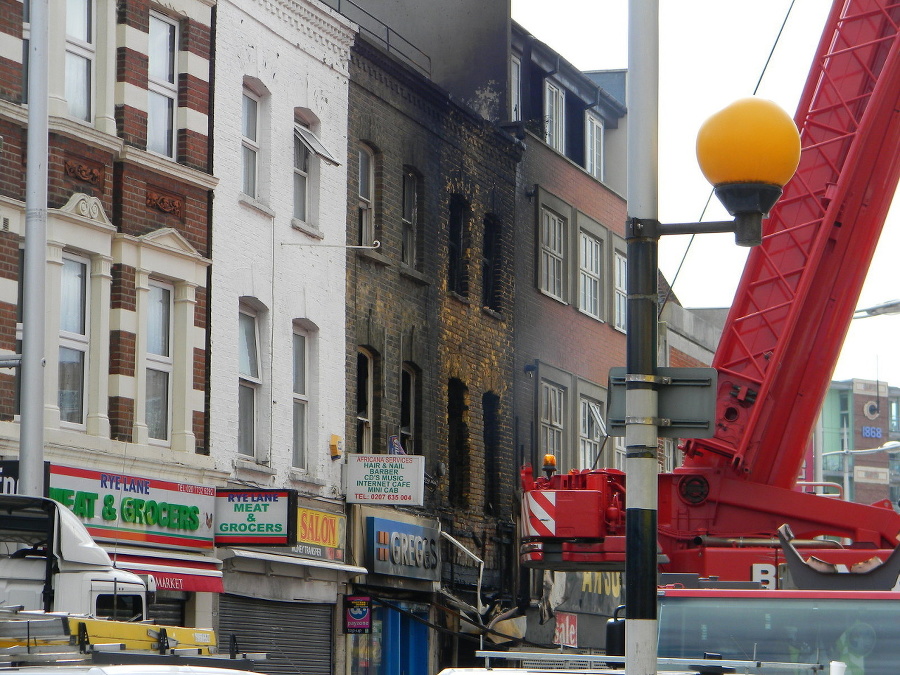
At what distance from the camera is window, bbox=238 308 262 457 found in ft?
75.4

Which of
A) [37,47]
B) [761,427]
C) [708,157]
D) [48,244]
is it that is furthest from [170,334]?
[708,157]

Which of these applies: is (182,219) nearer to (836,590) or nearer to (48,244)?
(48,244)

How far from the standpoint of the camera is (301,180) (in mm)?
25125

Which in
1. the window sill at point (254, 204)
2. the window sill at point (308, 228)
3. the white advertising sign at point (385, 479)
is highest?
the window sill at point (254, 204)

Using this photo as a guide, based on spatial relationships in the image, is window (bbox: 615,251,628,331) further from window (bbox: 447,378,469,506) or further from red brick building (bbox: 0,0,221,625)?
red brick building (bbox: 0,0,221,625)

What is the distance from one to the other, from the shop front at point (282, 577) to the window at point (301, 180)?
4.40 m

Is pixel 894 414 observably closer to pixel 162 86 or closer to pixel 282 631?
pixel 282 631

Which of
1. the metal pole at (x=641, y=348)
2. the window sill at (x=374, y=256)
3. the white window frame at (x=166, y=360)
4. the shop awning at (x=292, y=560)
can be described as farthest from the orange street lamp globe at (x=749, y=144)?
the window sill at (x=374, y=256)

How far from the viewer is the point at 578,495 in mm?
17859

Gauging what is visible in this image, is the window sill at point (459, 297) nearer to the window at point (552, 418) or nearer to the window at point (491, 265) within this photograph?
the window at point (491, 265)

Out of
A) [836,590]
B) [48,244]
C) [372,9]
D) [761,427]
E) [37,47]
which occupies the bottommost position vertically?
[836,590]

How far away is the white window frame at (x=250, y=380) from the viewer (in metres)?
Result: 22.9

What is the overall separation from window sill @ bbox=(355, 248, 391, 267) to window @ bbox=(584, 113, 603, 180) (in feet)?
39.0

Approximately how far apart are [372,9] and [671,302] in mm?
13786
